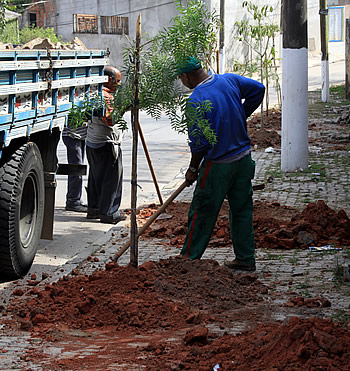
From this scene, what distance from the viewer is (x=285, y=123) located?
11414 mm

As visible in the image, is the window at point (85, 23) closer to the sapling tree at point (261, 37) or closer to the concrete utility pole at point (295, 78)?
the sapling tree at point (261, 37)

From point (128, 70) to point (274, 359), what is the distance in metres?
2.68

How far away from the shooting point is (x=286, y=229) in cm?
750

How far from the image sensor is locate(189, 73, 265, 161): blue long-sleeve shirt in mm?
5770

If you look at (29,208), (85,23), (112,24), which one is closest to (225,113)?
(29,208)

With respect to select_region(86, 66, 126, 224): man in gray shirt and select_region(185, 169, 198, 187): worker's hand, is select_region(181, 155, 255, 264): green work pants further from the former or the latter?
select_region(86, 66, 126, 224): man in gray shirt

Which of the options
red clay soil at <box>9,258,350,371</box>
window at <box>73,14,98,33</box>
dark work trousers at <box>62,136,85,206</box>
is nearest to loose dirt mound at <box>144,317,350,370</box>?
red clay soil at <box>9,258,350,371</box>

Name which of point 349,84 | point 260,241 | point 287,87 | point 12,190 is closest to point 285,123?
point 287,87

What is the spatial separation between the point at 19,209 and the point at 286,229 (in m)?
2.91

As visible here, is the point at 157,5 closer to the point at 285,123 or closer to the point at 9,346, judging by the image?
the point at 285,123

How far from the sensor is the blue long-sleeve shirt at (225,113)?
5770 millimetres

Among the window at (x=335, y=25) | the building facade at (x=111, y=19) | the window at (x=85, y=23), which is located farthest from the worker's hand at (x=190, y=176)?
the window at (x=335, y=25)

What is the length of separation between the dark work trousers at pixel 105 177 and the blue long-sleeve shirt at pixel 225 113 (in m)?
3.11

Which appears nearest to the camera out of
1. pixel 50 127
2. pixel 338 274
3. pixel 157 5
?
pixel 338 274
